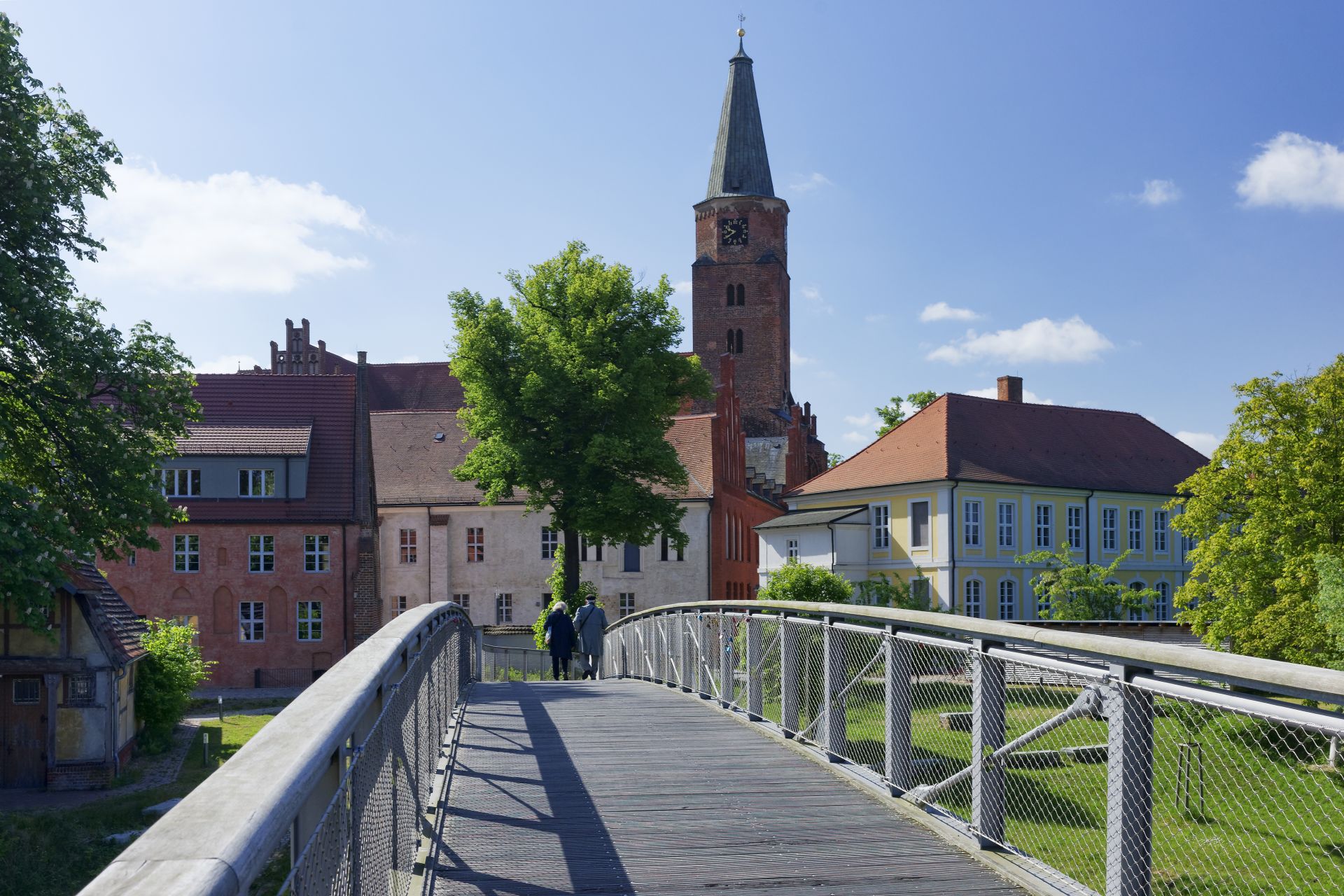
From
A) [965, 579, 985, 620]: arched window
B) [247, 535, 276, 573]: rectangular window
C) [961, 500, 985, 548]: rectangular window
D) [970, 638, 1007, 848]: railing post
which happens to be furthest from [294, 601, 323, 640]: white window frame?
[970, 638, 1007, 848]: railing post

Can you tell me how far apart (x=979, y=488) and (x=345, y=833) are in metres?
48.7

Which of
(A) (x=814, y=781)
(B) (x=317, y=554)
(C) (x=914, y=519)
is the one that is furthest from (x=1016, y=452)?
(A) (x=814, y=781)

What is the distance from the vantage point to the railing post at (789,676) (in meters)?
9.46

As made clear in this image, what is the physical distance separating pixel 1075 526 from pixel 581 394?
88.2 ft

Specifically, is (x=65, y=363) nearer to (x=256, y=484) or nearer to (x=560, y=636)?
(x=560, y=636)

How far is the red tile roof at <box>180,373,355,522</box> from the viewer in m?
44.9

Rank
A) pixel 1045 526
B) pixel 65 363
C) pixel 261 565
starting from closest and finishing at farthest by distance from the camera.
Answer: pixel 65 363
pixel 261 565
pixel 1045 526

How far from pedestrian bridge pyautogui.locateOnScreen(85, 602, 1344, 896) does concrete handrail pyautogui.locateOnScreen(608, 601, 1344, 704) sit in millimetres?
13

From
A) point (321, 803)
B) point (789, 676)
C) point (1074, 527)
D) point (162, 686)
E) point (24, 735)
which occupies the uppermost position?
point (321, 803)

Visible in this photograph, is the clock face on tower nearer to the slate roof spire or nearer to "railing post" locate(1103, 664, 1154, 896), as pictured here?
the slate roof spire

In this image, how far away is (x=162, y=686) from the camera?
33031mm

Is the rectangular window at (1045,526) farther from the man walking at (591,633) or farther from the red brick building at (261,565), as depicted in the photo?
the man walking at (591,633)

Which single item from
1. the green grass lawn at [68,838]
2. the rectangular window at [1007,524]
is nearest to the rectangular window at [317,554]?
the green grass lawn at [68,838]

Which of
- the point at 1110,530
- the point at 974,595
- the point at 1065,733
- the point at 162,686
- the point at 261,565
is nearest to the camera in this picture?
the point at 1065,733
